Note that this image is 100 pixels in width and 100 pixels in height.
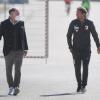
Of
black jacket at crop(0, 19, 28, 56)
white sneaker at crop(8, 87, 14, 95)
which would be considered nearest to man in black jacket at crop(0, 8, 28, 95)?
black jacket at crop(0, 19, 28, 56)

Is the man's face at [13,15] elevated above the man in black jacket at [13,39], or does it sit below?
above

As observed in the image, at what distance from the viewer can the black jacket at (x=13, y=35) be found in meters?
12.2

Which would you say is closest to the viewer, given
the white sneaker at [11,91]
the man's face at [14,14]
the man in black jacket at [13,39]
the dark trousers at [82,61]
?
the man's face at [14,14]

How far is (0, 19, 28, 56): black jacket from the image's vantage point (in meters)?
12.2

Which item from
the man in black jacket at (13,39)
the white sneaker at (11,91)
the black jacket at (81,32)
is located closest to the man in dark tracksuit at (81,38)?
the black jacket at (81,32)

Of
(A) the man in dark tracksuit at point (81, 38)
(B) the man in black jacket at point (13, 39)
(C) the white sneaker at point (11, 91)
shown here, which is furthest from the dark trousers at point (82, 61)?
(C) the white sneaker at point (11, 91)

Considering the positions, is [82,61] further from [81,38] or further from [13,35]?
[13,35]

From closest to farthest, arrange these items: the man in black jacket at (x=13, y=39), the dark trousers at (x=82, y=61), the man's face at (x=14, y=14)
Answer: the man's face at (x=14, y=14) → the man in black jacket at (x=13, y=39) → the dark trousers at (x=82, y=61)

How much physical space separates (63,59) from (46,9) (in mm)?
1516

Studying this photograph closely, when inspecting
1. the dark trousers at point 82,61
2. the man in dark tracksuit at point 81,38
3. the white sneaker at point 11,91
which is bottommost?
the white sneaker at point 11,91

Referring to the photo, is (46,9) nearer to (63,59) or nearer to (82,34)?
(63,59)

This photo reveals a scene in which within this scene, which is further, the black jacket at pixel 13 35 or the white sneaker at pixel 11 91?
the white sneaker at pixel 11 91

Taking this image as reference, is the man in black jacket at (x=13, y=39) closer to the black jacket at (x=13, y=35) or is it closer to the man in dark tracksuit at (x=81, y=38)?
the black jacket at (x=13, y=35)

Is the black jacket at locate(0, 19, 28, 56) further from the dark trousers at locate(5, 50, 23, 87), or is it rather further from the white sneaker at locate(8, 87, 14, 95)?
the white sneaker at locate(8, 87, 14, 95)
